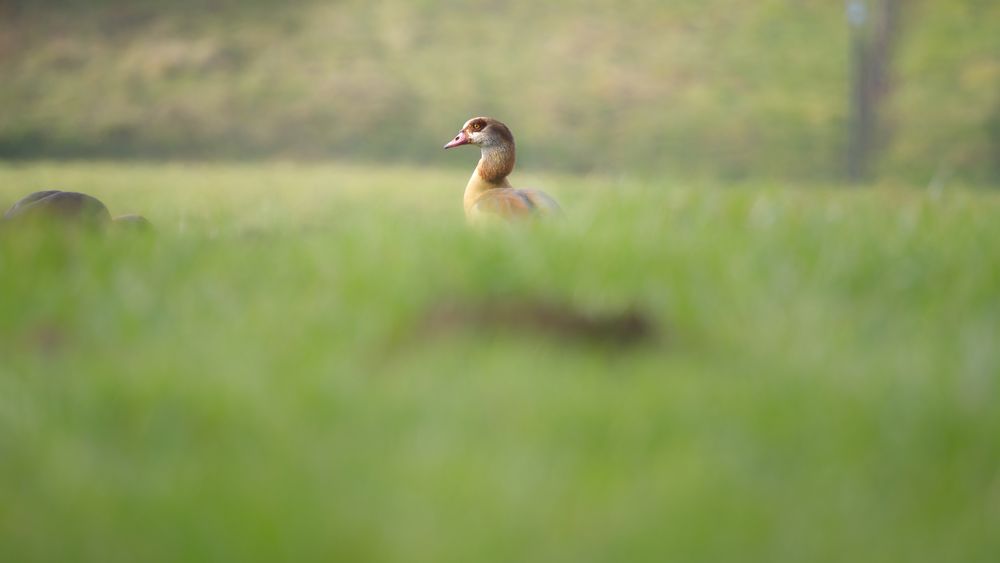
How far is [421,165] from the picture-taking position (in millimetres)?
31875

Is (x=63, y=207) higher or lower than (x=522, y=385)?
higher

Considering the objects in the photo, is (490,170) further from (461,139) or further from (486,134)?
(461,139)

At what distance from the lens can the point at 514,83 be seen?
35.1 metres

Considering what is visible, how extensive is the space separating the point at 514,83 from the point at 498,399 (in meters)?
32.5

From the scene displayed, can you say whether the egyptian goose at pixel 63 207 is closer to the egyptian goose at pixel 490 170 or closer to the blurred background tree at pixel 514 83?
the egyptian goose at pixel 490 170

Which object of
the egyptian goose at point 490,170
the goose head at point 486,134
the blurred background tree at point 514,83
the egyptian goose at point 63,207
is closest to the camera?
the egyptian goose at point 63,207

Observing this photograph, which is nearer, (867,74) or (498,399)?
(498,399)

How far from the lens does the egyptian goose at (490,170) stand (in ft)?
25.7

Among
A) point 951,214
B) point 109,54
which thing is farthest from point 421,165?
point 951,214

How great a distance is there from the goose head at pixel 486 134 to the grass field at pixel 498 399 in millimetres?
4124

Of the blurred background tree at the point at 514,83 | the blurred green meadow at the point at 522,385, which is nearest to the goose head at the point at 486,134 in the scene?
the blurred green meadow at the point at 522,385

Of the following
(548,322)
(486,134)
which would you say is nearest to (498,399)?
(548,322)

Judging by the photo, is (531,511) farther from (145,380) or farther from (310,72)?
(310,72)

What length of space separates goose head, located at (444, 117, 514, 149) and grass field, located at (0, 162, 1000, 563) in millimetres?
4124
